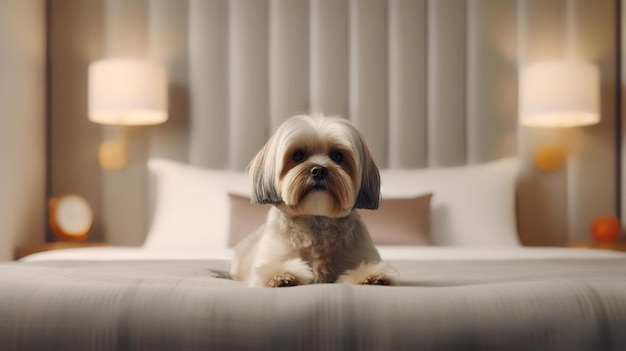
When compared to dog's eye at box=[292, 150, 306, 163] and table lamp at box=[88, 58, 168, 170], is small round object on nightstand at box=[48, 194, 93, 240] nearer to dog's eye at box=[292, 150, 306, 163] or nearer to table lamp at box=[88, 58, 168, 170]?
table lamp at box=[88, 58, 168, 170]

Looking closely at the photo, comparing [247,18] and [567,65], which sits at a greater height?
[247,18]

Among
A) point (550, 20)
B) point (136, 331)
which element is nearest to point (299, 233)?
point (136, 331)

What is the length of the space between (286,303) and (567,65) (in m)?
2.80

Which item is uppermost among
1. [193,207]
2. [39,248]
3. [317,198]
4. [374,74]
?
[374,74]

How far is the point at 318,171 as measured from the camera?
1389mm

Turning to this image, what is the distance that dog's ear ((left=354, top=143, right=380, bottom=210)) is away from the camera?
1.47 m

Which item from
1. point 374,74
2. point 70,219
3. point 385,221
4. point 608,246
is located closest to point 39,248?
point 70,219

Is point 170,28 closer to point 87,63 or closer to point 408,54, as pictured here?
point 87,63

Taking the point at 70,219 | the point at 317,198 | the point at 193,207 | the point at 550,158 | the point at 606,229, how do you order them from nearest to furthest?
the point at 317,198, the point at 193,207, the point at 606,229, the point at 70,219, the point at 550,158

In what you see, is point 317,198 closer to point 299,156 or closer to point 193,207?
point 299,156

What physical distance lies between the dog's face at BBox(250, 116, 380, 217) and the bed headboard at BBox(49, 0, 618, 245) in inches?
84.7

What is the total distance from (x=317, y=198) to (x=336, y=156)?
14 cm

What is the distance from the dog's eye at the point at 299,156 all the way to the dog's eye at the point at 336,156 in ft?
0.23

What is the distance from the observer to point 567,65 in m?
3.21
